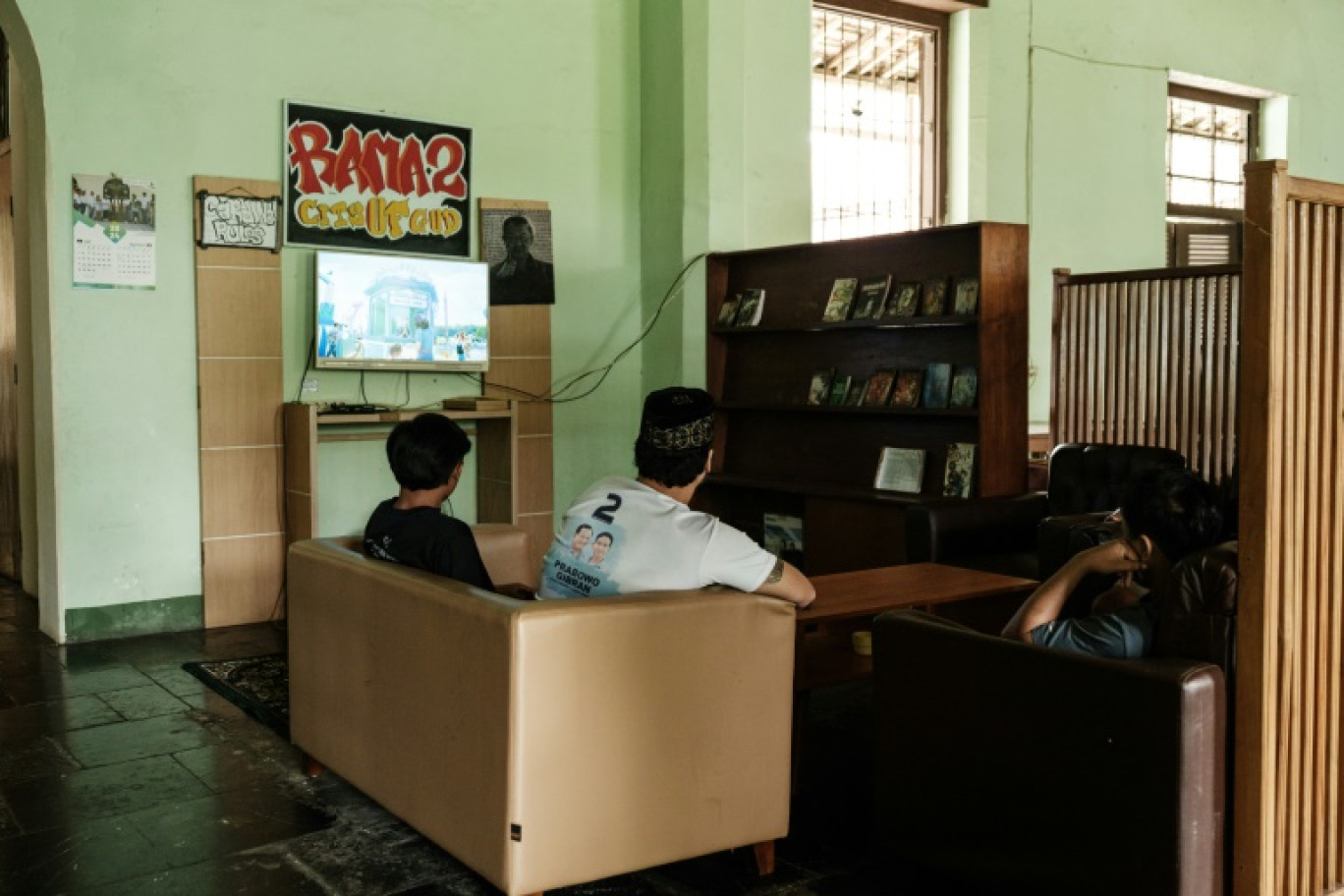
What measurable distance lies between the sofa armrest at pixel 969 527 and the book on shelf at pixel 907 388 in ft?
2.44

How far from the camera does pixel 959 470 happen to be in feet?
17.6

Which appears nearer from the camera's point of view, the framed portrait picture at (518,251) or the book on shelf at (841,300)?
the book on shelf at (841,300)

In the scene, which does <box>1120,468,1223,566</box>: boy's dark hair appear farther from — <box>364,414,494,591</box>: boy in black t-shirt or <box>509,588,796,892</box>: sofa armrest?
<box>364,414,494,591</box>: boy in black t-shirt

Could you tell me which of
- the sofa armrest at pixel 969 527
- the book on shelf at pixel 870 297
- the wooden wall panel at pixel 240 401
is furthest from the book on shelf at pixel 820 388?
the wooden wall panel at pixel 240 401

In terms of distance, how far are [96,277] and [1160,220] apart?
662 centimetres

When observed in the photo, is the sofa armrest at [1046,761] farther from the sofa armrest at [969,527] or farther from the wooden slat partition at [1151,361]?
the wooden slat partition at [1151,361]

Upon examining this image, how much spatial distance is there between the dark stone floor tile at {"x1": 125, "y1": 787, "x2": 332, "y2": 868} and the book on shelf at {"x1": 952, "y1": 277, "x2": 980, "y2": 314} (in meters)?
3.39

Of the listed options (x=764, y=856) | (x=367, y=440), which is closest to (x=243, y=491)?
(x=367, y=440)

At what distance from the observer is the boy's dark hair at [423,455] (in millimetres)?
3195

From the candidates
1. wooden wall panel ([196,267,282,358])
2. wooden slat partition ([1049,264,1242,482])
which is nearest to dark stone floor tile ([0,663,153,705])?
wooden wall panel ([196,267,282,358])

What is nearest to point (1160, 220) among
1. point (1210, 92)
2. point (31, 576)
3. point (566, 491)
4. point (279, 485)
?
point (1210, 92)

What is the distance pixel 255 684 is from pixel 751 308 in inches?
125

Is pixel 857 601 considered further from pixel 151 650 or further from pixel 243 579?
pixel 243 579

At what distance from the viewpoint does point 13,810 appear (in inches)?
129
